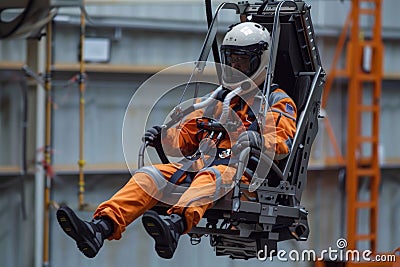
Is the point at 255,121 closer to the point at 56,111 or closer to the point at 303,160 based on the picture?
the point at 303,160

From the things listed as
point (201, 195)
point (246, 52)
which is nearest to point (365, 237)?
point (246, 52)

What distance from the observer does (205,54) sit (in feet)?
12.0

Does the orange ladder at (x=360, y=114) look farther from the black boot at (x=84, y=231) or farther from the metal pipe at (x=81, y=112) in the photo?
the black boot at (x=84, y=231)

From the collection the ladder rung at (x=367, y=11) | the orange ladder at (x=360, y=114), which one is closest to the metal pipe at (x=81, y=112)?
the orange ladder at (x=360, y=114)

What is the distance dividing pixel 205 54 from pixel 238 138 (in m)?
0.39

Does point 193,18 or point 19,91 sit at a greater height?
point 193,18

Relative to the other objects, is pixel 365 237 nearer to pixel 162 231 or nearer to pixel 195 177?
pixel 195 177

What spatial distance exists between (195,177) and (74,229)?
44 centimetres

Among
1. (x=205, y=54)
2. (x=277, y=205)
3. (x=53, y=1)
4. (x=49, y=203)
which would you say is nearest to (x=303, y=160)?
(x=277, y=205)

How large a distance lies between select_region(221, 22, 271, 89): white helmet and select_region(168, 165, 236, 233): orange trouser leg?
389 millimetres

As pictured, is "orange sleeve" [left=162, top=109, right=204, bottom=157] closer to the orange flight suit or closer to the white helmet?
the orange flight suit

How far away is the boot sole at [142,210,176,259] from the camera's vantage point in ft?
10.4


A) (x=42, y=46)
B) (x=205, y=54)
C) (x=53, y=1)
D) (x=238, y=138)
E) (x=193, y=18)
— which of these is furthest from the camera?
(x=193, y=18)

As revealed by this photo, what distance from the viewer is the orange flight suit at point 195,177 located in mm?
3307
